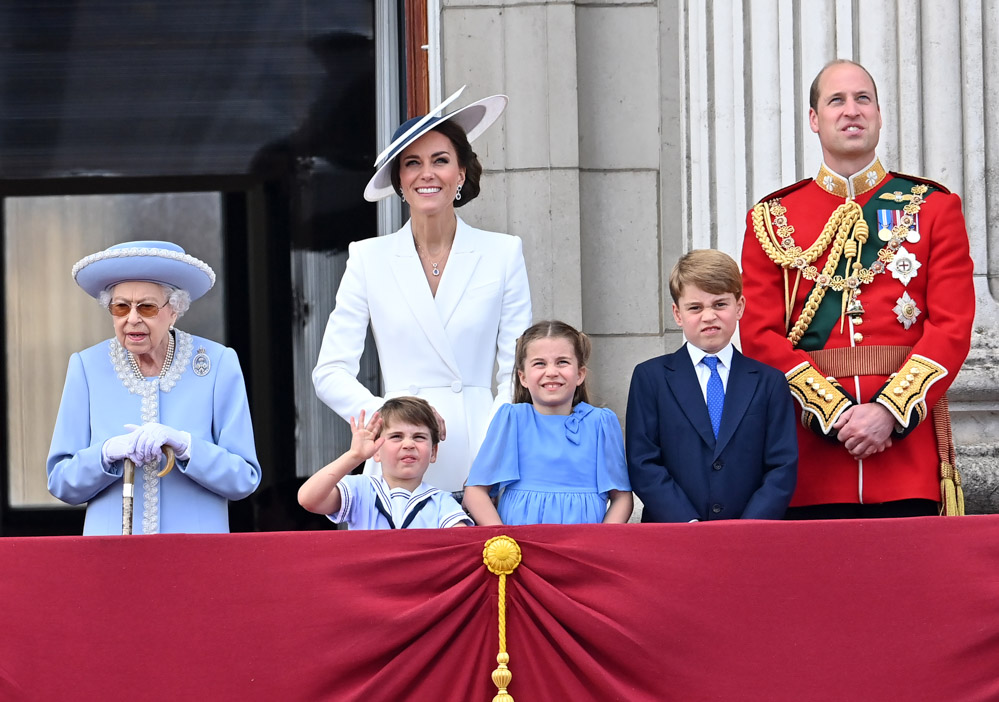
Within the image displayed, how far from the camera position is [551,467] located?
3980mm

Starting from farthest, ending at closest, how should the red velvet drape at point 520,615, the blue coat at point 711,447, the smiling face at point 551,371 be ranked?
1. the smiling face at point 551,371
2. the blue coat at point 711,447
3. the red velvet drape at point 520,615

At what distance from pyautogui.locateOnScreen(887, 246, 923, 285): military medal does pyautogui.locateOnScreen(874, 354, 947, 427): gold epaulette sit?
0.28 meters

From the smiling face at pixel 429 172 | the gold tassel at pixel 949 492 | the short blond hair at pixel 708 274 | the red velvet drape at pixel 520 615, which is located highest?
the smiling face at pixel 429 172

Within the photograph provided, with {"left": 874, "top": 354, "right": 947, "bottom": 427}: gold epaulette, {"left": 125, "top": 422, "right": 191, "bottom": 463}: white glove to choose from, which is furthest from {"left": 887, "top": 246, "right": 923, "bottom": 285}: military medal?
{"left": 125, "top": 422, "right": 191, "bottom": 463}: white glove

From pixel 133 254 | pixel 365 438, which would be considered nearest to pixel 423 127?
pixel 133 254

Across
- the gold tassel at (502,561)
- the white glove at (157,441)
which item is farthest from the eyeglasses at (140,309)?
the gold tassel at (502,561)

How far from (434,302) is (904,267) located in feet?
4.45

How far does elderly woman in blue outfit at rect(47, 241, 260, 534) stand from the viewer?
3.93 m

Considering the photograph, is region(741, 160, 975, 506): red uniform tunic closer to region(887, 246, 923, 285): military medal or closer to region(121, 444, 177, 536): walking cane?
region(887, 246, 923, 285): military medal

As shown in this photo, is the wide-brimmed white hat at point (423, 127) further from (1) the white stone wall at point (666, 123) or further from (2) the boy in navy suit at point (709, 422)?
(1) the white stone wall at point (666, 123)

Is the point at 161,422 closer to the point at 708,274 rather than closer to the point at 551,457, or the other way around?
the point at 551,457

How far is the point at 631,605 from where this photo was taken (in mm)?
3482

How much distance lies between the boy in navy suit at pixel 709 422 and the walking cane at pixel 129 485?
1.20 meters

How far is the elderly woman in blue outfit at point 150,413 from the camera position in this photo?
3.93 meters
